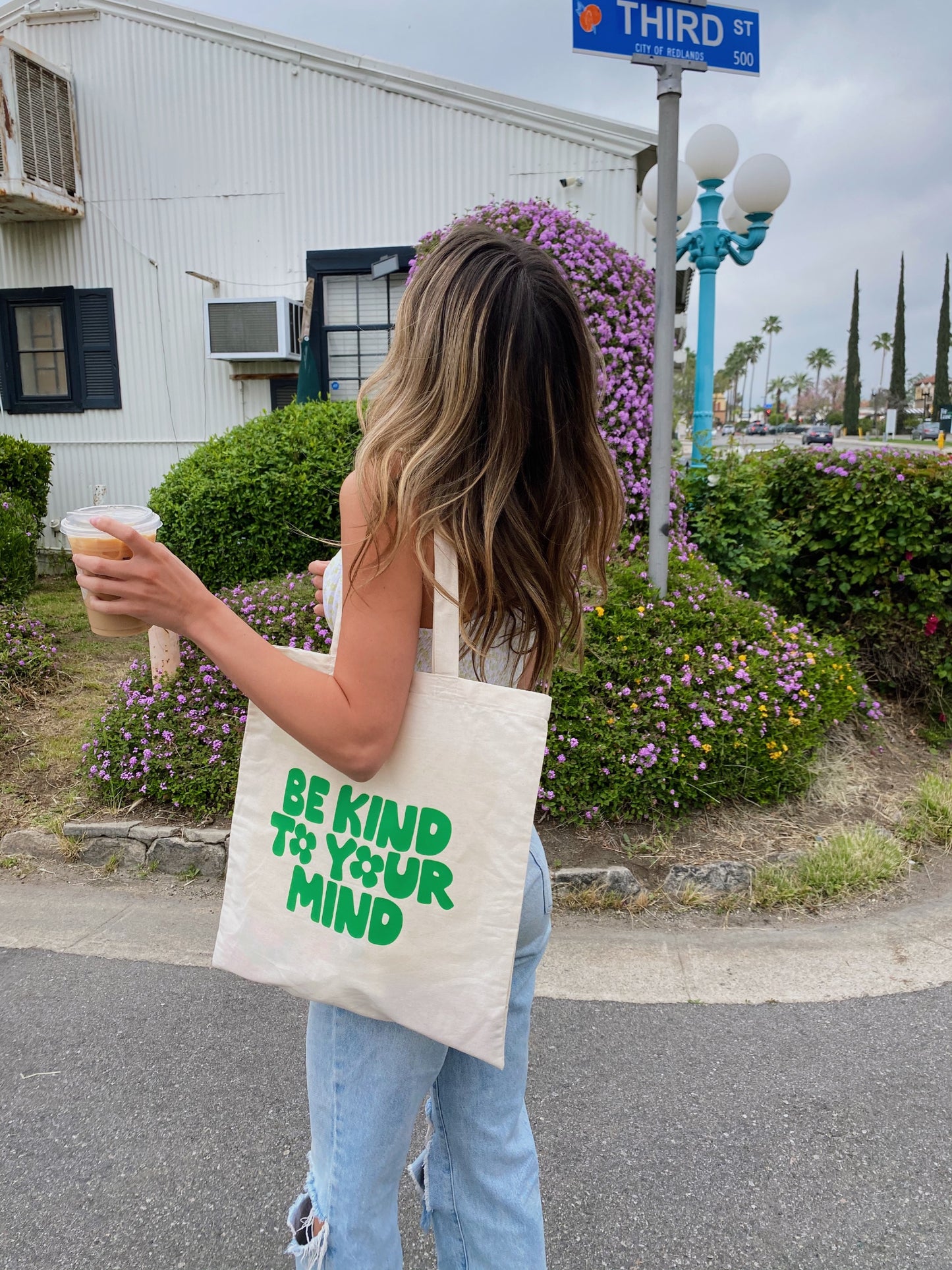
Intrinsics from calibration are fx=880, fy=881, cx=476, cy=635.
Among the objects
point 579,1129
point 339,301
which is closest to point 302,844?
point 579,1129

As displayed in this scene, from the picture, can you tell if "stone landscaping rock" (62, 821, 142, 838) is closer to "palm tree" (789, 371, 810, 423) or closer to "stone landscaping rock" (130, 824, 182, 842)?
"stone landscaping rock" (130, 824, 182, 842)

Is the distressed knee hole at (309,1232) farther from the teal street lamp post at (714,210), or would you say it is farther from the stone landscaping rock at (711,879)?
the teal street lamp post at (714,210)

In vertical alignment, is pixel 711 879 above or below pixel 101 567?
below

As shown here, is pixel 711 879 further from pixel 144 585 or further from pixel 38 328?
pixel 38 328

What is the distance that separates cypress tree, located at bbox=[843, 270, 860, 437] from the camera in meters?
67.2

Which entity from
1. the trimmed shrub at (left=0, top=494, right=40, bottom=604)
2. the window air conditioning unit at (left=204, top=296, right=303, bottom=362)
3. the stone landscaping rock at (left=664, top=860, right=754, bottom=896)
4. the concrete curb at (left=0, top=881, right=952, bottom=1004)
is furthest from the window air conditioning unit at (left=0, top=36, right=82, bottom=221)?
the stone landscaping rock at (left=664, top=860, right=754, bottom=896)

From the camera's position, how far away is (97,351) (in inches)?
364

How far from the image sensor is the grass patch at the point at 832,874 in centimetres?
330

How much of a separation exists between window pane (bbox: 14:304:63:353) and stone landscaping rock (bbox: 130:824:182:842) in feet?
24.9

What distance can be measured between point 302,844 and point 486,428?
2.07 ft

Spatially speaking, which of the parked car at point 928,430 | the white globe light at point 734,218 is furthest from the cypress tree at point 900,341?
the white globe light at point 734,218

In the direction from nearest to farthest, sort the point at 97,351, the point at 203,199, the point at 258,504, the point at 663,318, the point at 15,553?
1. the point at 663,318
2. the point at 258,504
3. the point at 15,553
4. the point at 203,199
5. the point at 97,351

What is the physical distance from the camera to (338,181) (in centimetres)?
855

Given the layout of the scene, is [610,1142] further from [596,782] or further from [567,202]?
[567,202]
